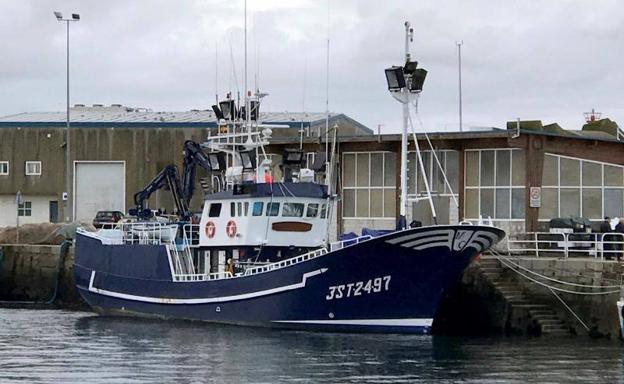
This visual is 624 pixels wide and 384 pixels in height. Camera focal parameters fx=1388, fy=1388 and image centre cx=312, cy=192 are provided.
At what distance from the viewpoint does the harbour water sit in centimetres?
2778

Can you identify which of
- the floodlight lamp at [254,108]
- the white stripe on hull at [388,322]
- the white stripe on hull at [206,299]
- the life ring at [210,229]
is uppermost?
the floodlight lamp at [254,108]

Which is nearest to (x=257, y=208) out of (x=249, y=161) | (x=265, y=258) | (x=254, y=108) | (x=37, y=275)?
(x=265, y=258)

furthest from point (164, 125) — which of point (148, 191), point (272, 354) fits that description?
point (272, 354)

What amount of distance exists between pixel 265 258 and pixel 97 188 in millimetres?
29262

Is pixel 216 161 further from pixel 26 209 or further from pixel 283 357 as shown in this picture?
pixel 26 209

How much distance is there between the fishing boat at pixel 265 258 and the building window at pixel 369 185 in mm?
6200

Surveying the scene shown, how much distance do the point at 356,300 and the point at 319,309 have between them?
1027mm

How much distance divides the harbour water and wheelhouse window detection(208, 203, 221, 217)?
10.4ft

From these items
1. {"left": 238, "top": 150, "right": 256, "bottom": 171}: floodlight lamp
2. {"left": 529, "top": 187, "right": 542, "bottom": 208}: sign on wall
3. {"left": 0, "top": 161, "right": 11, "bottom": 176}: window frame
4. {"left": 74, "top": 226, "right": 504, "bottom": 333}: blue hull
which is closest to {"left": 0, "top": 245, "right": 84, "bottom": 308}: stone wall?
{"left": 238, "top": 150, "right": 256, "bottom": 171}: floodlight lamp

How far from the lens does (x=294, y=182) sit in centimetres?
3753

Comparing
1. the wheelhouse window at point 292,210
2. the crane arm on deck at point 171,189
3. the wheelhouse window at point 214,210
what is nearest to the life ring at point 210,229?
the wheelhouse window at point 214,210

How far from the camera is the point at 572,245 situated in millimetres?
38438

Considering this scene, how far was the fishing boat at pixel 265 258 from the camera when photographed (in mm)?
33750

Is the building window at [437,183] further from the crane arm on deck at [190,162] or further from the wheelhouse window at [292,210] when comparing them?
the wheelhouse window at [292,210]
